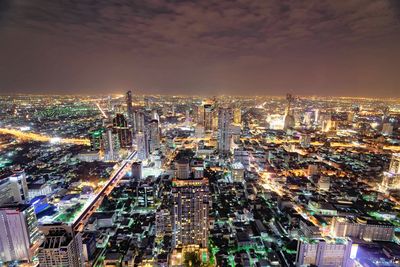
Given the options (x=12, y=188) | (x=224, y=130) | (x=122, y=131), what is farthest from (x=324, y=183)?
(x=12, y=188)

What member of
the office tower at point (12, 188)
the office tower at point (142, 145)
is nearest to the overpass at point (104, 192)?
the office tower at point (142, 145)

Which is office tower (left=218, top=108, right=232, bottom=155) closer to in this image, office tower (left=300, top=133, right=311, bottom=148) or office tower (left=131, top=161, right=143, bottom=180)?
office tower (left=131, top=161, right=143, bottom=180)

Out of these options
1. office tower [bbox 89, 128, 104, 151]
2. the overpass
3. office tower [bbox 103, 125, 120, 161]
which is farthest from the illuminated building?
office tower [bbox 89, 128, 104, 151]

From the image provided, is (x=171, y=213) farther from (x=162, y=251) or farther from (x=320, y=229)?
(x=320, y=229)

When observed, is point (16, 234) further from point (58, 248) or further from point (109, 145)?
point (109, 145)

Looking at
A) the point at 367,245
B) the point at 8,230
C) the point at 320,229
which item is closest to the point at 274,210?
the point at 320,229

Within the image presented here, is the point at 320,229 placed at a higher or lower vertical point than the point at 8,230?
lower

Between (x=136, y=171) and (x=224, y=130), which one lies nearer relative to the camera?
(x=136, y=171)
